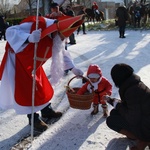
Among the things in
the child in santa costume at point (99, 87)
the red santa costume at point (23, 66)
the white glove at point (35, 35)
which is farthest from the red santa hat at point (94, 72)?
the white glove at point (35, 35)

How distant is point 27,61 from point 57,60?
1.14 ft

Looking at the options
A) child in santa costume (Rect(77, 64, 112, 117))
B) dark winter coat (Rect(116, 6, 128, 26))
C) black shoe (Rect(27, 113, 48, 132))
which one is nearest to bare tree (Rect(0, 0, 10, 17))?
dark winter coat (Rect(116, 6, 128, 26))

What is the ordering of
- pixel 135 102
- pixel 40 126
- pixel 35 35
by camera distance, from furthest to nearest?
pixel 40 126 → pixel 35 35 → pixel 135 102

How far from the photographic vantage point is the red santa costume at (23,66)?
2863 millimetres

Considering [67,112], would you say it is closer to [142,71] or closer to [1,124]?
[1,124]

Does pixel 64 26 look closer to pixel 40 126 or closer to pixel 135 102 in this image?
pixel 135 102

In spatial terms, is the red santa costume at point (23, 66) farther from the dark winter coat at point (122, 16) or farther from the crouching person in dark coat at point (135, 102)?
the dark winter coat at point (122, 16)

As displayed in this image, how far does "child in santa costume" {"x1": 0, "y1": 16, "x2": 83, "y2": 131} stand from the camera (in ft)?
9.34

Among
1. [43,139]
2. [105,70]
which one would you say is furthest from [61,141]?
[105,70]

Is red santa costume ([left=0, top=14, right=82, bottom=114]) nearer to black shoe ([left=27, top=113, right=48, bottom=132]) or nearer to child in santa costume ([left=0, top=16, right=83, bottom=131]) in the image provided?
child in santa costume ([left=0, top=16, right=83, bottom=131])

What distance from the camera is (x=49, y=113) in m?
3.60

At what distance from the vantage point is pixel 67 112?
3.85 meters

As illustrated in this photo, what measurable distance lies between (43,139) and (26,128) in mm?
434

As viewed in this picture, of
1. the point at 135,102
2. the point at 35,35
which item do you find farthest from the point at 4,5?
the point at 135,102
